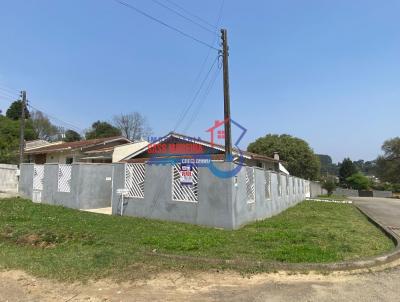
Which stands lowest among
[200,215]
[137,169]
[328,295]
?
[328,295]

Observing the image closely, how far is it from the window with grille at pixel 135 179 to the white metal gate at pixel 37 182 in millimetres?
6651

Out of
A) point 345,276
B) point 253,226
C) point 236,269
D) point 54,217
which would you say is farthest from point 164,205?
point 345,276

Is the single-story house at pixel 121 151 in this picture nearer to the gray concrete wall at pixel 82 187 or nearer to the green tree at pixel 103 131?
the gray concrete wall at pixel 82 187

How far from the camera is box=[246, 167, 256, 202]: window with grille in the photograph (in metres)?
11.7

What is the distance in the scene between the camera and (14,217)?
11.9 meters

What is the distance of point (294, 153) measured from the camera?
55594 millimetres

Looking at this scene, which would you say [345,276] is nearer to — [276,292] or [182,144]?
[276,292]

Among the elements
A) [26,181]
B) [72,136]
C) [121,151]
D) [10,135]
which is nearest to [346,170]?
[72,136]

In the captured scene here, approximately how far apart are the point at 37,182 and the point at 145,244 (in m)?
11.8

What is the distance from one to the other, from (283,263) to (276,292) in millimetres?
1221

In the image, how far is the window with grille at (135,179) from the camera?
1248 centimetres

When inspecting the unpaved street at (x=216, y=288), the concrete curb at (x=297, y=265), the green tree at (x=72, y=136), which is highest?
the green tree at (x=72, y=136)

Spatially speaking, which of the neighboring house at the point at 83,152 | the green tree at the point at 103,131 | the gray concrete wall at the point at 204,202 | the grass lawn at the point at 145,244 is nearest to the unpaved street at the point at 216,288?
the grass lawn at the point at 145,244

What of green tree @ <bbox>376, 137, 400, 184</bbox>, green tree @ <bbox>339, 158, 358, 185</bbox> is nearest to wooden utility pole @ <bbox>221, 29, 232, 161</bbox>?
green tree @ <bbox>376, 137, 400, 184</bbox>
